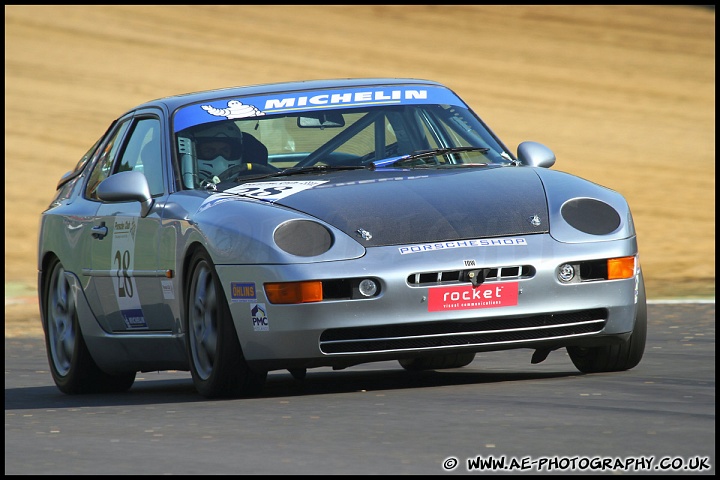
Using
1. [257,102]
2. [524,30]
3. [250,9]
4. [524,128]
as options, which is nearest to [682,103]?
[524,128]

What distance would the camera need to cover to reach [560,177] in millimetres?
7840

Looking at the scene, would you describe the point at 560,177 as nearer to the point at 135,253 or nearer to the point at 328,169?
the point at 328,169

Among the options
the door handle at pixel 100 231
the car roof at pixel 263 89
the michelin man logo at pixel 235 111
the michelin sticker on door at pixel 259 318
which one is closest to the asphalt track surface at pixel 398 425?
the michelin sticker on door at pixel 259 318

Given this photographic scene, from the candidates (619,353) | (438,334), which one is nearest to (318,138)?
(438,334)

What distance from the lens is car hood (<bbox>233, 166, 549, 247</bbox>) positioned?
719 centimetres

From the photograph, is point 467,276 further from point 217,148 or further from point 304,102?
point 304,102

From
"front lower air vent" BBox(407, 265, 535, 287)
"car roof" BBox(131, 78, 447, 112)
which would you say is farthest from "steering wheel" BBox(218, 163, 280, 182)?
"front lower air vent" BBox(407, 265, 535, 287)

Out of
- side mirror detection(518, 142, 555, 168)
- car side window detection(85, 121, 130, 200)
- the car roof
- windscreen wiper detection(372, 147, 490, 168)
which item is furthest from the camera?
car side window detection(85, 121, 130, 200)

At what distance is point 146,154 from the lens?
8.84m

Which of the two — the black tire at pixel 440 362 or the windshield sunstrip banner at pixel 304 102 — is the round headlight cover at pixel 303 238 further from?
the black tire at pixel 440 362

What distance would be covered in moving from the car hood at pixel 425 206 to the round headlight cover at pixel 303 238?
72 mm

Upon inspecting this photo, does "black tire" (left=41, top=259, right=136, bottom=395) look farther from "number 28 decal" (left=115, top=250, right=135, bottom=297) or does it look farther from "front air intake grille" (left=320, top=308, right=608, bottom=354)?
"front air intake grille" (left=320, top=308, right=608, bottom=354)

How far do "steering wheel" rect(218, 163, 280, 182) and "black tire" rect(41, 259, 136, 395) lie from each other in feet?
4.58

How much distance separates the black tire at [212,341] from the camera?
7.31m
